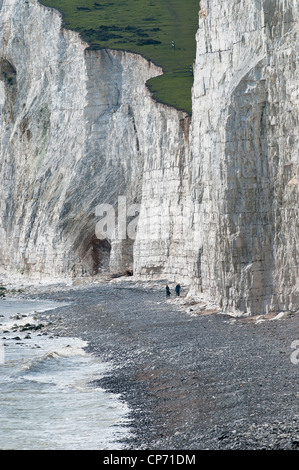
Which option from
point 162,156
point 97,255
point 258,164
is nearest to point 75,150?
point 97,255

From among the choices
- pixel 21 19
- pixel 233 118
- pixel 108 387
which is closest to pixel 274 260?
pixel 233 118

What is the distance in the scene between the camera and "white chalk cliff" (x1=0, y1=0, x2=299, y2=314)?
22469 mm

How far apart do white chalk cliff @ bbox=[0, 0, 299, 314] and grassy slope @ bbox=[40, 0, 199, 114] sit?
3.42ft

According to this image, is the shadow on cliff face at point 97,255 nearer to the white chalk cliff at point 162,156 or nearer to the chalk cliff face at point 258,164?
the white chalk cliff at point 162,156

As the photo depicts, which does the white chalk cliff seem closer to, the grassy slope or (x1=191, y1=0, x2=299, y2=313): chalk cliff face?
(x1=191, y1=0, x2=299, y2=313): chalk cliff face

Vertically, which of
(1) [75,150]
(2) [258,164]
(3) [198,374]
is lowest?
(3) [198,374]

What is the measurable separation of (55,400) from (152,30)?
128ft

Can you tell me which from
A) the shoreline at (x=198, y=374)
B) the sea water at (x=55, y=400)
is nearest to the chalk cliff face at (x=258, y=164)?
the shoreline at (x=198, y=374)

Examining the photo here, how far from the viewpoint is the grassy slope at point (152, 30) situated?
42094mm

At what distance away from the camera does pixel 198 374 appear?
55.8ft

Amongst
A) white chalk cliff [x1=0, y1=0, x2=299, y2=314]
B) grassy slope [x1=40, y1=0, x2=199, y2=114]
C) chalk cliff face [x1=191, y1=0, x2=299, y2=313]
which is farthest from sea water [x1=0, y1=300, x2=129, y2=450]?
grassy slope [x1=40, y1=0, x2=199, y2=114]

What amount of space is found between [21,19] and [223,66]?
110 ft

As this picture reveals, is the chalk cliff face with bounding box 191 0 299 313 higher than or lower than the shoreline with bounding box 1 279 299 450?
higher

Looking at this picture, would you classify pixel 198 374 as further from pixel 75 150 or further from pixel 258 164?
pixel 75 150
